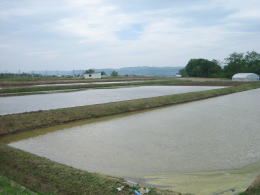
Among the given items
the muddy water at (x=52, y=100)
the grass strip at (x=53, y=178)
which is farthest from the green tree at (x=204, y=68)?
the grass strip at (x=53, y=178)

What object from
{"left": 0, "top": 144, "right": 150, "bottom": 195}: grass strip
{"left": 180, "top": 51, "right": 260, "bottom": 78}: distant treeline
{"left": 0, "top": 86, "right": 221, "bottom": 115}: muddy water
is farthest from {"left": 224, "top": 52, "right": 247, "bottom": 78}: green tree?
{"left": 0, "top": 144, "right": 150, "bottom": 195}: grass strip

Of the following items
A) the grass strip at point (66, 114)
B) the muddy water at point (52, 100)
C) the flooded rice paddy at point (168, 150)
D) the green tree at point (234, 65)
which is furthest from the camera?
the green tree at point (234, 65)

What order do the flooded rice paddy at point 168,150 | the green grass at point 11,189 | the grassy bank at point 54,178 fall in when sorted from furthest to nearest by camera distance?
the flooded rice paddy at point 168,150, the grassy bank at point 54,178, the green grass at point 11,189

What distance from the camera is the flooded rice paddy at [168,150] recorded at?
5852 mm

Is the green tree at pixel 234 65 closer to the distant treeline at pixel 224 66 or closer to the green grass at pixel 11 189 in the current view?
the distant treeline at pixel 224 66

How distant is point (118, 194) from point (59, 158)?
3501 millimetres

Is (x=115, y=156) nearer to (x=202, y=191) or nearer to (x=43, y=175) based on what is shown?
(x=43, y=175)

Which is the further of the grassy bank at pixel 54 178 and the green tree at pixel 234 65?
the green tree at pixel 234 65

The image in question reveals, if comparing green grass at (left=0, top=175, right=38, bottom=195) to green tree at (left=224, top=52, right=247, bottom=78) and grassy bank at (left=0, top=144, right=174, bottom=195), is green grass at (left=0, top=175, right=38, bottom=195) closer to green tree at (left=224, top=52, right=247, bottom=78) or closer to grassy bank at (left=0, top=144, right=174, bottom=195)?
grassy bank at (left=0, top=144, right=174, bottom=195)

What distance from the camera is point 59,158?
748 cm

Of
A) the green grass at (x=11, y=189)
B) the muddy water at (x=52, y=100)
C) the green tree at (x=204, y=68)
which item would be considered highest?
the green tree at (x=204, y=68)

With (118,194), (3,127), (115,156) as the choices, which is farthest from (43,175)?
(3,127)

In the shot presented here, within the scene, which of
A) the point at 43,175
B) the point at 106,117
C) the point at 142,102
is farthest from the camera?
the point at 142,102

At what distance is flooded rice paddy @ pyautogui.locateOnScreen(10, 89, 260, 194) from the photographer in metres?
5.85
